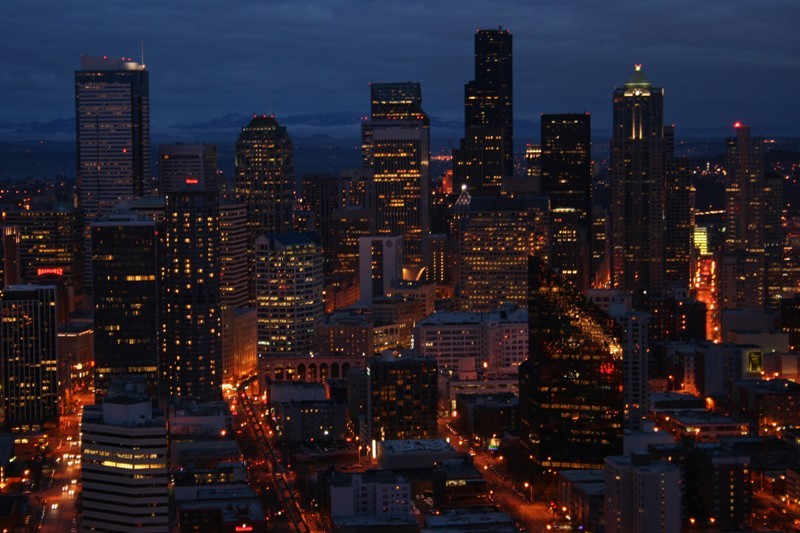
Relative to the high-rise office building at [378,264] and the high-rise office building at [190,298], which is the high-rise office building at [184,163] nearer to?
the high-rise office building at [378,264]

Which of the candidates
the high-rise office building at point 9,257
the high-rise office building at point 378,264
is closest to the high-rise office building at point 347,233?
the high-rise office building at point 378,264

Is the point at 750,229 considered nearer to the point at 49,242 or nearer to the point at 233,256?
the point at 233,256

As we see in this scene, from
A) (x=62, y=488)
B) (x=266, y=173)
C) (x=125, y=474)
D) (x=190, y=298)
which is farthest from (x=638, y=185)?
(x=125, y=474)

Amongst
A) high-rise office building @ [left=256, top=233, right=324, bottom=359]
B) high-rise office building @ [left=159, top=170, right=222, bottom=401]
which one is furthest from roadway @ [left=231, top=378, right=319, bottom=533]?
high-rise office building @ [left=256, top=233, right=324, bottom=359]

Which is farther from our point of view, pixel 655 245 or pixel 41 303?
pixel 655 245

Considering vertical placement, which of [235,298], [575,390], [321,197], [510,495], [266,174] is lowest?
[510,495]

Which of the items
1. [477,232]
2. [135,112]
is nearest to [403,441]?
[477,232]

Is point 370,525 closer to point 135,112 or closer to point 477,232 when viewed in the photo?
point 477,232
